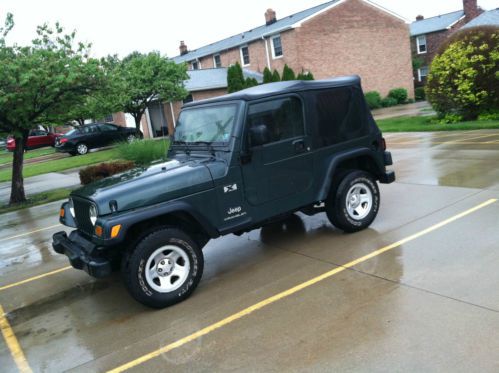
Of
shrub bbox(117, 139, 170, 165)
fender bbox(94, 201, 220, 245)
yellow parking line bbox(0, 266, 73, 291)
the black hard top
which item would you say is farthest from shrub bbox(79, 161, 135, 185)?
fender bbox(94, 201, 220, 245)

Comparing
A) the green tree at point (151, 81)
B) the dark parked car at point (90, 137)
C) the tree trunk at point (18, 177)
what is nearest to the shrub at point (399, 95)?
the green tree at point (151, 81)

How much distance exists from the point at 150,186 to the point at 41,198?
891 centimetres

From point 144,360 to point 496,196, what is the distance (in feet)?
18.1

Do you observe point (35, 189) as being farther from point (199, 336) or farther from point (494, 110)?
point (494, 110)

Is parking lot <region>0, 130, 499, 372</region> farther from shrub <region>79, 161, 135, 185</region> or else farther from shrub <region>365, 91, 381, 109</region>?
shrub <region>365, 91, 381, 109</region>

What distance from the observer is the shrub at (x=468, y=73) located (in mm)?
15352

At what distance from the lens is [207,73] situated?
3191cm

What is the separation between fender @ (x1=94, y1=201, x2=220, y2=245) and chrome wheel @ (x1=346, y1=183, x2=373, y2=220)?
207 centimetres

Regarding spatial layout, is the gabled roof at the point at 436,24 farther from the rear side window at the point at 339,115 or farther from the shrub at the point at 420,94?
the rear side window at the point at 339,115

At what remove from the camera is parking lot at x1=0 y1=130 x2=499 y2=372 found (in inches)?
134

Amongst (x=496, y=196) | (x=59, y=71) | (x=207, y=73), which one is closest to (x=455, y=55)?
(x=496, y=196)

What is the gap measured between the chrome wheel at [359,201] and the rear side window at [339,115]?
2.21 ft

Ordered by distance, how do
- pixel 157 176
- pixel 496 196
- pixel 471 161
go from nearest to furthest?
pixel 157 176 < pixel 496 196 < pixel 471 161

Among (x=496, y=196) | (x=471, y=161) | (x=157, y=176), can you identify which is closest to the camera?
(x=157, y=176)
